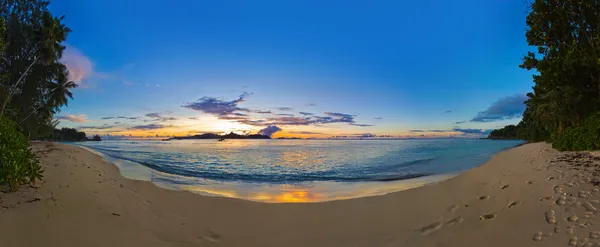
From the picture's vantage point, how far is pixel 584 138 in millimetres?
11820

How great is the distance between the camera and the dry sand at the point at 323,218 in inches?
175

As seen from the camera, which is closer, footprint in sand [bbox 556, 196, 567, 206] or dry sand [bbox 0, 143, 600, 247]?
dry sand [bbox 0, 143, 600, 247]

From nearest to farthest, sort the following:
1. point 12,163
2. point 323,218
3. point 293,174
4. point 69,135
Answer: point 12,163 → point 323,218 → point 293,174 → point 69,135

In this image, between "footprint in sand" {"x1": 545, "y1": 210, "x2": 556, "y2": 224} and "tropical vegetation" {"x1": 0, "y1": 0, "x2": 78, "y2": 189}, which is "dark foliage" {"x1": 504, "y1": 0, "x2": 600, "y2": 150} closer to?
"footprint in sand" {"x1": 545, "y1": 210, "x2": 556, "y2": 224}

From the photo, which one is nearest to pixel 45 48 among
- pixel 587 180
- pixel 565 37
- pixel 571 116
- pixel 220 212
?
pixel 220 212

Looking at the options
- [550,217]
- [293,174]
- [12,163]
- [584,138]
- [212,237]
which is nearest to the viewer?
[550,217]

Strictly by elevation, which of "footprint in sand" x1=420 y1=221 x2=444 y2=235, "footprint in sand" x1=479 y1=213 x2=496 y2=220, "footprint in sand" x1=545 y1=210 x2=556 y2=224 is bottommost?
"footprint in sand" x1=420 y1=221 x2=444 y2=235

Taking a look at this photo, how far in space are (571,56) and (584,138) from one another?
382 cm

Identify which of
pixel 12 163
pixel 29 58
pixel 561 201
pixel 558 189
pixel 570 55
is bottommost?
pixel 561 201

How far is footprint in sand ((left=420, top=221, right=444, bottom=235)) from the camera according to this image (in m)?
5.28

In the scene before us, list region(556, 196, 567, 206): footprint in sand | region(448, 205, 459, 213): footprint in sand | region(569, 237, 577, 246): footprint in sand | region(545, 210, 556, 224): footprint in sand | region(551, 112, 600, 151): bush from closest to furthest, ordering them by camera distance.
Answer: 1. region(569, 237, 577, 246): footprint in sand
2. region(545, 210, 556, 224): footprint in sand
3. region(556, 196, 567, 206): footprint in sand
4. region(448, 205, 459, 213): footprint in sand
5. region(551, 112, 600, 151): bush

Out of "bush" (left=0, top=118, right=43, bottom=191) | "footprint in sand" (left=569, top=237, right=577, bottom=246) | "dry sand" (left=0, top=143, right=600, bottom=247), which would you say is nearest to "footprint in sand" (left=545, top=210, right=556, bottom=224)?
"dry sand" (left=0, top=143, right=600, bottom=247)

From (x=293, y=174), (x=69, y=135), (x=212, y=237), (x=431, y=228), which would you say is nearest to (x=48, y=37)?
(x=293, y=174)

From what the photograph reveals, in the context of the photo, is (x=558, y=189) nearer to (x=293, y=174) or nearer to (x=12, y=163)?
(x=12, y=163)
